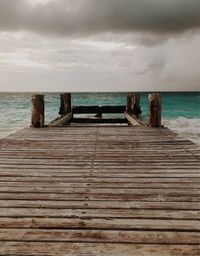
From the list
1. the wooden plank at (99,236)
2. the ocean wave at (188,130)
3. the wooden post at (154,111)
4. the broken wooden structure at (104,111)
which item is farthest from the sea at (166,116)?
the wooden plank at (99,236)

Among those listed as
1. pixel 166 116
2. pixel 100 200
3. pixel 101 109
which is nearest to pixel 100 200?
pixel 100 200

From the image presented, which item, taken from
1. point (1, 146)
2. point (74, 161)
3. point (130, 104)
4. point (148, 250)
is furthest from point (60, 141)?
point (130, 104)

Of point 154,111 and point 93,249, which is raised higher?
point 154,111

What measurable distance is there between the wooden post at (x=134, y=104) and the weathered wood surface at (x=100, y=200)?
8.74 meters

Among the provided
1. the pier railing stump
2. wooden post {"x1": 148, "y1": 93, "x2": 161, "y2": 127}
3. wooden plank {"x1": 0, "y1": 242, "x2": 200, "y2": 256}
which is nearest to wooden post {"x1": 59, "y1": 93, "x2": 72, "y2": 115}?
the pier railing stump

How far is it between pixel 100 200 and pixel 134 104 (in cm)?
1188

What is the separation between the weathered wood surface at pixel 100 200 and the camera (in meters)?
2.37

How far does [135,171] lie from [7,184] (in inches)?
60.8

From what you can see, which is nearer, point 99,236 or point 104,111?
point 99,236

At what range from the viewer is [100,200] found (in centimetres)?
323

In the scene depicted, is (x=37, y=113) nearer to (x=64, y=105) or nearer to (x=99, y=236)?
(x=64, y=105)

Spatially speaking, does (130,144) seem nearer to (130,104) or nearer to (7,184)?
(7,184)

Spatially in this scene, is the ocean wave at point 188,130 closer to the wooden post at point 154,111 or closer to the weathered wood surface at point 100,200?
the wooden post at point 154,111

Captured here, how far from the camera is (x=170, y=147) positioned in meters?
5.95
